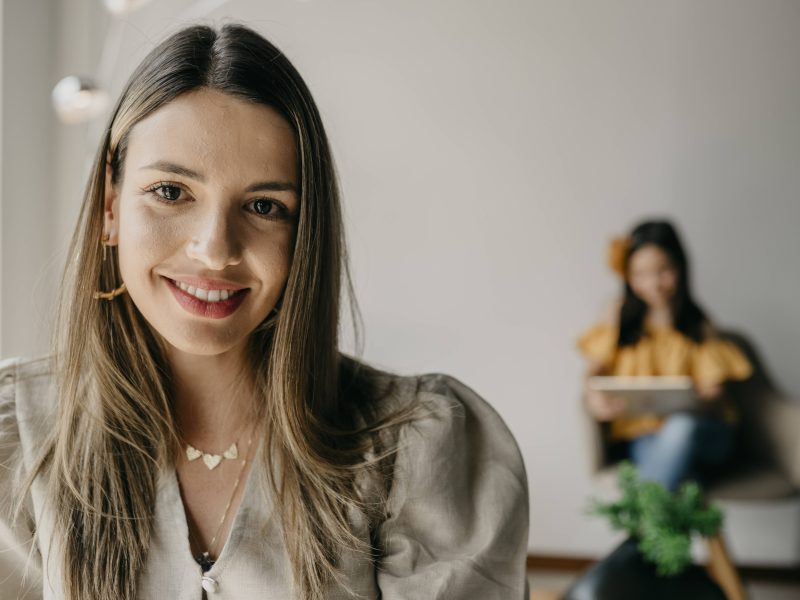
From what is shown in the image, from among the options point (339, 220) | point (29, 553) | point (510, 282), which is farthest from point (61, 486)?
point (510, 282)

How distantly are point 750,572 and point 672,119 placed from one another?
5.98 ft

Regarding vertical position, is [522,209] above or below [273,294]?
above

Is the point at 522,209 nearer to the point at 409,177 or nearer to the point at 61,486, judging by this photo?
the point at 409,177

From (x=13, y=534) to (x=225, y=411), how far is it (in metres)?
0.28

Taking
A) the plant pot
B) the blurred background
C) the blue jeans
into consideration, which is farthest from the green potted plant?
the blurred background

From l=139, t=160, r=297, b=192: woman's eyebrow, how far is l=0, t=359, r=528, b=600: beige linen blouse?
1.05 feet

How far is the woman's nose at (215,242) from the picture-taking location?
37.4 inches

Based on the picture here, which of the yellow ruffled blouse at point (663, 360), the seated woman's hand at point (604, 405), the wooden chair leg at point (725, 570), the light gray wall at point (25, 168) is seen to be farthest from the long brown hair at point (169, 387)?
the yellow ruffled blouse at point (663, 360)

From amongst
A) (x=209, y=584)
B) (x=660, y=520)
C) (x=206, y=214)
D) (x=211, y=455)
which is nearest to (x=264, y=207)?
(x=206, y=214)

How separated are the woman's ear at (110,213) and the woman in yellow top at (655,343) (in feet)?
8.36

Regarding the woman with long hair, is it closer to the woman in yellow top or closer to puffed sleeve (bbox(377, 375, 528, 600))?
puffed sleeve (bbox(377, 375, 528, 600))

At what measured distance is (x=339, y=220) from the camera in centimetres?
107

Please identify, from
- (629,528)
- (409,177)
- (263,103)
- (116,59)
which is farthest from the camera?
(409,177)

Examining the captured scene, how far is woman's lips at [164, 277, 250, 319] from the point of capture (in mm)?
983
